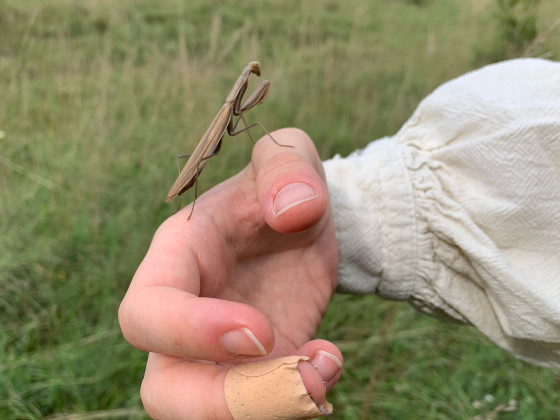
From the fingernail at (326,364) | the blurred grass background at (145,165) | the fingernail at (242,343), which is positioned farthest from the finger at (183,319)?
the blurred grass background at (145,165)

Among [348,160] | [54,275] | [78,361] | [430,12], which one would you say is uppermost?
[430,12]

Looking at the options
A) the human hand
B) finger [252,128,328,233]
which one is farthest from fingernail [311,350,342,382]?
finger [252,128,328,233]

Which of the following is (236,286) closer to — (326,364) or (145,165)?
(326,364)

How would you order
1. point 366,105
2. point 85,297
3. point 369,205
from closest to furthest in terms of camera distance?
point 369,205
point 85,297
point 366,105

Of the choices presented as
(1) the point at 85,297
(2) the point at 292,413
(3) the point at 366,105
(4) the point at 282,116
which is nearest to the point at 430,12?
(3) the point at 366,105

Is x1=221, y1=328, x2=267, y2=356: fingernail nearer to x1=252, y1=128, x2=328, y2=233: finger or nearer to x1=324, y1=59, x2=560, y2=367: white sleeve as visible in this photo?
x1=252, y1=128, x2=328, y2=233: finger

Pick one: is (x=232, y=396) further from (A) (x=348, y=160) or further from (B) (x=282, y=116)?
(B) (x=282, y=116)
